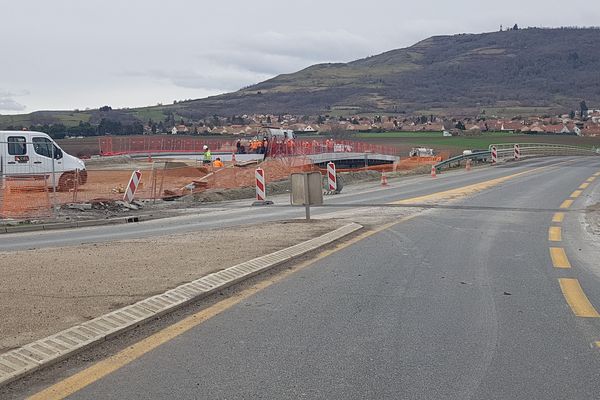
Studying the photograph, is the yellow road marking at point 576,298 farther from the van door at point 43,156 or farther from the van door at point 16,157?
the van door at point 43,156

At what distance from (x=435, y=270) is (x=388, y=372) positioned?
4283 mm

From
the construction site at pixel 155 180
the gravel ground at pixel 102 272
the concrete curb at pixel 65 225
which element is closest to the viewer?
the gravel ground at pixel 102 272

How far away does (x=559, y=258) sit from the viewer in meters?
10.5

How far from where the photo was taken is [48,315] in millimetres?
6434

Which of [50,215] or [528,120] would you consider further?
[528,120]

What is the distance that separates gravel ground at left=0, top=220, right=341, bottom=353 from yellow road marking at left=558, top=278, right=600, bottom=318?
414cm

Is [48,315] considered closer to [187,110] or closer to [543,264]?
[543,264]

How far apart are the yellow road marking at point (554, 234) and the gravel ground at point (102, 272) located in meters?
4.17

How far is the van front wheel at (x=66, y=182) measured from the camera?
2533 cm

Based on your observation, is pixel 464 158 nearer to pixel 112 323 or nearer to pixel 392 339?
pixel 392 339

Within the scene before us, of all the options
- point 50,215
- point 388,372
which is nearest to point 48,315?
point 388,372

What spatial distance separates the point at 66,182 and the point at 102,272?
18.2 metres

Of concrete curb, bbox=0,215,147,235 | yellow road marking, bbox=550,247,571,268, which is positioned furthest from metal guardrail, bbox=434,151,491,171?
yellow road marking, bbox=550,247,571,268

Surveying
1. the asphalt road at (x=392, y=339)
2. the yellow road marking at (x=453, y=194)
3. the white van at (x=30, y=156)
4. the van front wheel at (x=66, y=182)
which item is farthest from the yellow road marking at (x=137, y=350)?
the white van at (x=30, y=156)
